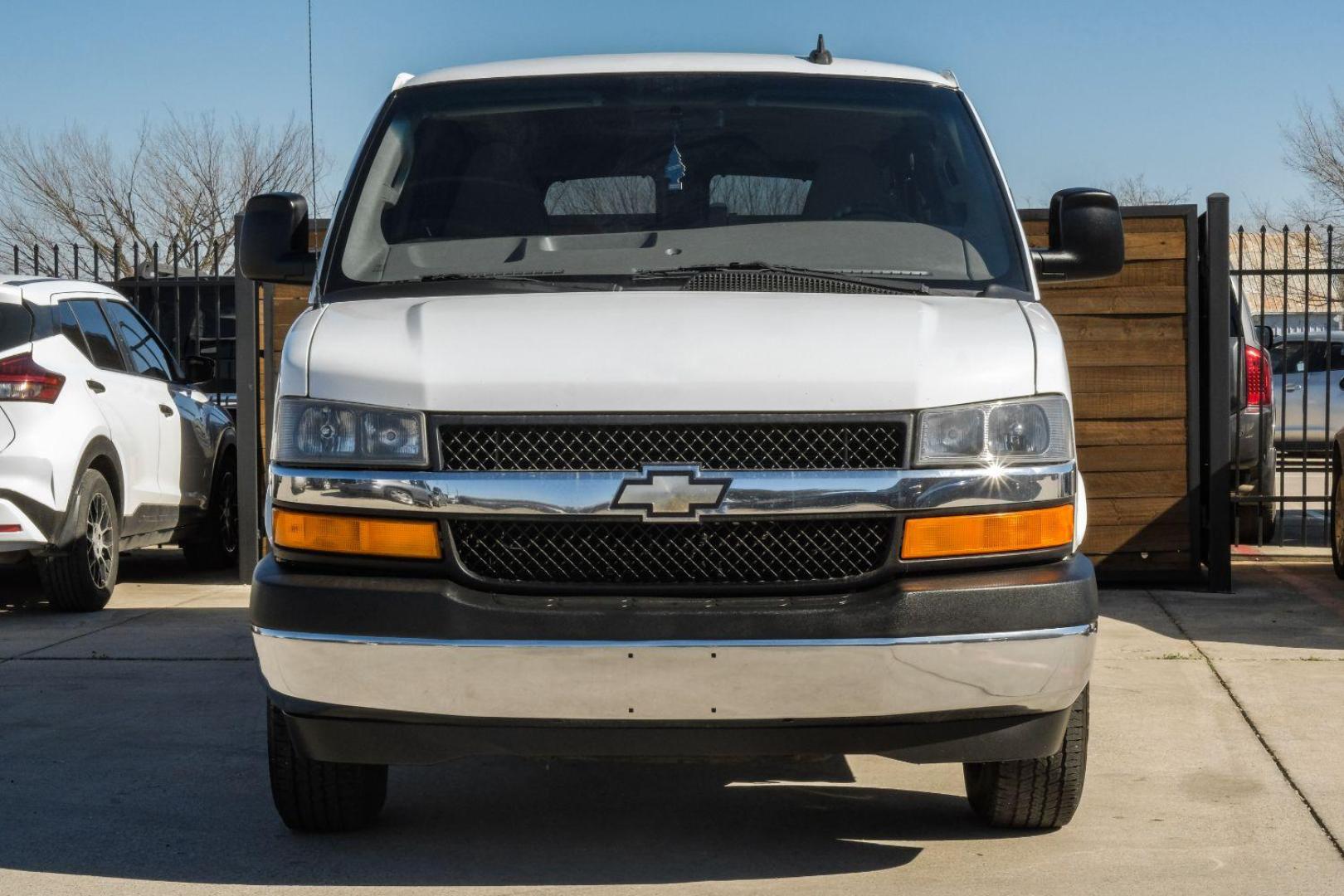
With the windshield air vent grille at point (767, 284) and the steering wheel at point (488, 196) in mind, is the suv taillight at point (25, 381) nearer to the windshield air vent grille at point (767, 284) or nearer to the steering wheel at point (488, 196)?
the steering wheel at point (488, 196)

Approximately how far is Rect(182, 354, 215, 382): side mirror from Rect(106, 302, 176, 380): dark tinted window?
0.11m

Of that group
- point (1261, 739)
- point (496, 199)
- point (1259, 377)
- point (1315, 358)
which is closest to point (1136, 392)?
point (1259, 377)

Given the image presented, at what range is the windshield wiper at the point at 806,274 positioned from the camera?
446 cm

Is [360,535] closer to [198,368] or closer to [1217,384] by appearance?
[1217,384]

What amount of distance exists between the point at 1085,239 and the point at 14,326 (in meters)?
5.87

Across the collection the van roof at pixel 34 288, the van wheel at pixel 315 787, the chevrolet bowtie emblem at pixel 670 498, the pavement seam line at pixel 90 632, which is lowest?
the pavement seam line at pixel 90 632

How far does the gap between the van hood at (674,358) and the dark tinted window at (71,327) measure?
5518mm

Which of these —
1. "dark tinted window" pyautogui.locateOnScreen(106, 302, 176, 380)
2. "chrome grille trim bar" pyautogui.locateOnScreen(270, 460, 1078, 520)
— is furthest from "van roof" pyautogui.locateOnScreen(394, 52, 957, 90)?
"dark tinted window" pyautogui.locateOnScreen(106, 302, 176, 380)

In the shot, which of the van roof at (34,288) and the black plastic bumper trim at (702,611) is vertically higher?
the van roof at (34,288)

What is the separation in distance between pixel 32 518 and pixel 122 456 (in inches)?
39.0

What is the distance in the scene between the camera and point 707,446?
12.6 feet

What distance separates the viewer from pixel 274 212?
16.6 ft

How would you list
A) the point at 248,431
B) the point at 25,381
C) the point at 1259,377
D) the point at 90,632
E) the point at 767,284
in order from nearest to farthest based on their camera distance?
1. the point at 767,284
2. the point at 90,632
3. the point at 25,381
4. the point at 248,431
5. the point at 1259,377

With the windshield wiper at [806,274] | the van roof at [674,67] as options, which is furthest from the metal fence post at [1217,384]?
the windshield wiper at [806,274]
